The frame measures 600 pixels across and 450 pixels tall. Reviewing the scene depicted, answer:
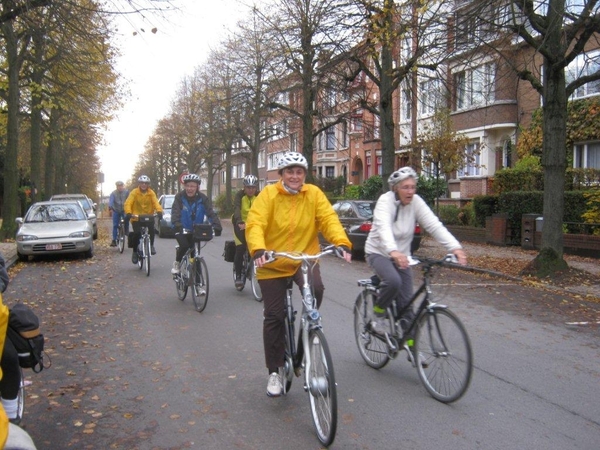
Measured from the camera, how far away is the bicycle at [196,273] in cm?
902

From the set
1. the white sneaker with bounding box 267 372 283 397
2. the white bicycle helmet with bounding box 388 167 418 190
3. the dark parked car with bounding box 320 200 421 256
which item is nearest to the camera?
the white sneaker with bounding box 267 372 283 397

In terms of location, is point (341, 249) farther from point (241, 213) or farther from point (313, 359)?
point (241, 213)

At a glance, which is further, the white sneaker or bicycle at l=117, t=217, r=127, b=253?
bicycle at l=117, t=217, r=127, b=253

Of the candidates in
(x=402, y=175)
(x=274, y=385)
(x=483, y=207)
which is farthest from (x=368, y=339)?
(x=483, y=207)

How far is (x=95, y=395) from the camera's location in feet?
17.4

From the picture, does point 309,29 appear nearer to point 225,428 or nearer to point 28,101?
point 28,101

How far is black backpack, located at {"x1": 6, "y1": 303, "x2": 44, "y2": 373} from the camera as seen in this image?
3898 mm

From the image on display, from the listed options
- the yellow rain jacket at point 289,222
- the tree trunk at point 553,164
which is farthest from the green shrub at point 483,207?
the yellow rain jacket at point 289,222

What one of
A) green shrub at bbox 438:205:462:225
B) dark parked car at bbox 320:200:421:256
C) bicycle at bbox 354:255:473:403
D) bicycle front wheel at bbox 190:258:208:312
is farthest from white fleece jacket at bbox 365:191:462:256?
green shrub at bbox 438:205:462:225

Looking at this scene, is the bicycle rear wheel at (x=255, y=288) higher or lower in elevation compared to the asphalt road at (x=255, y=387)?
higher

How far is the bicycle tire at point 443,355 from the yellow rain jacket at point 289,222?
42.0 inches

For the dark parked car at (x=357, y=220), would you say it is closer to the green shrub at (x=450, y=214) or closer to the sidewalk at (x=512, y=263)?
the sidewalk at (x=512, y=263)

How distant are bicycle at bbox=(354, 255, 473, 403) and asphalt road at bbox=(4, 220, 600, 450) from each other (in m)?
0.16

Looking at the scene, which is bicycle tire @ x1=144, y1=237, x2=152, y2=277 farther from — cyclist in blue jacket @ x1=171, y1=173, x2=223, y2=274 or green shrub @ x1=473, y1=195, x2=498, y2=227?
green shrub @ x1=473, y1=195, x2=498, y2=227
